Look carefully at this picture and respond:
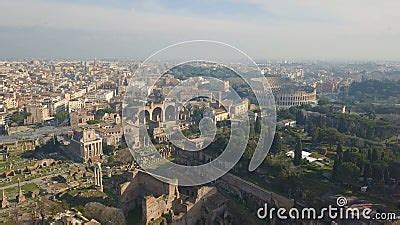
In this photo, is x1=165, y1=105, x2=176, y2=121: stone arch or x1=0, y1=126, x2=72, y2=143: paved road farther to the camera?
x1=165, y1=105, x2=176, y2=121: stone arch

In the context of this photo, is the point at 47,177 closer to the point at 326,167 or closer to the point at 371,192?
the point at 326,167

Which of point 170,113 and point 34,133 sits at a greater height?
point 170,113

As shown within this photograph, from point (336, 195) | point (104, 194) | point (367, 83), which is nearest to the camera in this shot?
point (336, 195)

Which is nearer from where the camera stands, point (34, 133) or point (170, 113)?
point (34, 133)

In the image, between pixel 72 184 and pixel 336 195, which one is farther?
pixel 72 184

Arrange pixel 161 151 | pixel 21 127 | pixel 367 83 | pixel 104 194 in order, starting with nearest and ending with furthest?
pixel 104 194, pixel 161 151, pixel 21 127, pixel 367 83

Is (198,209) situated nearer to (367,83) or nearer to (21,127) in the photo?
(21,127)

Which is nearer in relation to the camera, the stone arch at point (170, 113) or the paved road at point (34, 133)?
the paved road at point (34, 133)

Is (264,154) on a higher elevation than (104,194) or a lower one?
higher

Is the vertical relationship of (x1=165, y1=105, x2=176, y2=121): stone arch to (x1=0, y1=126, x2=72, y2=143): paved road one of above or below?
above

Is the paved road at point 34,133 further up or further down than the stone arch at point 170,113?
further down

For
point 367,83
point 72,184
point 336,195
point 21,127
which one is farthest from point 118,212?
point 367,83
